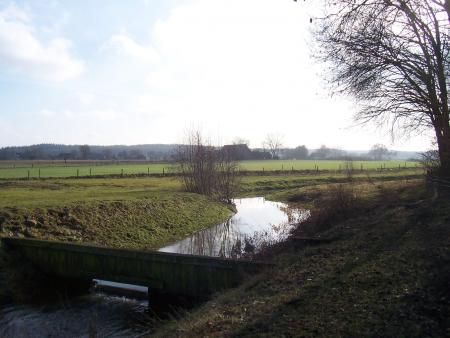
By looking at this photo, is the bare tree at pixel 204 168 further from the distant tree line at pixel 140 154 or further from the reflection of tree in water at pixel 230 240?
the distant tree line at pixel 140 154

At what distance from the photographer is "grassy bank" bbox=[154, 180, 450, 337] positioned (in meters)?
6.61

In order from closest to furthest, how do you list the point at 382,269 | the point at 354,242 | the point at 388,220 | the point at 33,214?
the point at 382,269 < the point at 354,242 < the point at 388,220 < the point at 33,214

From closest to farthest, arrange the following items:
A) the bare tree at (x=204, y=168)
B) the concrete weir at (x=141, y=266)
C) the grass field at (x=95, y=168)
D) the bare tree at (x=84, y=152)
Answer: the concrete weir at (x=141, y=266) < the bare tree at (x=204, y=168) < the grass field at (x=95, y=168) < the bare tree at (x=84, y=152)

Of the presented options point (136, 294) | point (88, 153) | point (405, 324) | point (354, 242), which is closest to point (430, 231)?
point (354, 242)

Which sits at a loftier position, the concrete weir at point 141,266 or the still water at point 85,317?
the concrete weir at point 141,266

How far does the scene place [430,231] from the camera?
11.2 m

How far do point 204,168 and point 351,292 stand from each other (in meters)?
36.4

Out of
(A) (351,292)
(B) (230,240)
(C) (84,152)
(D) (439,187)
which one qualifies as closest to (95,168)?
(C) (84,152)

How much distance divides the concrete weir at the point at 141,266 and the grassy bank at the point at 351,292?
91.3 inches

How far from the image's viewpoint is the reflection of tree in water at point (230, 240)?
17766mm

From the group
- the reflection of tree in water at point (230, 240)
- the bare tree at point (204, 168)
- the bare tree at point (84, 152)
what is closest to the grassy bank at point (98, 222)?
the reflection of tree in water at point (230, 240)

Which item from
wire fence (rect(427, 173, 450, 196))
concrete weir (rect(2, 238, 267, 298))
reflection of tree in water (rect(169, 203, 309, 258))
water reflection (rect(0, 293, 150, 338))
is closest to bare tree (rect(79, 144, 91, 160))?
reflection of tree in water (rect(169, 203, 309, 258))

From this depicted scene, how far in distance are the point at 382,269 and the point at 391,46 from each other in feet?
45.4

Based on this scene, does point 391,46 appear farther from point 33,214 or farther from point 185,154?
point 185,154
